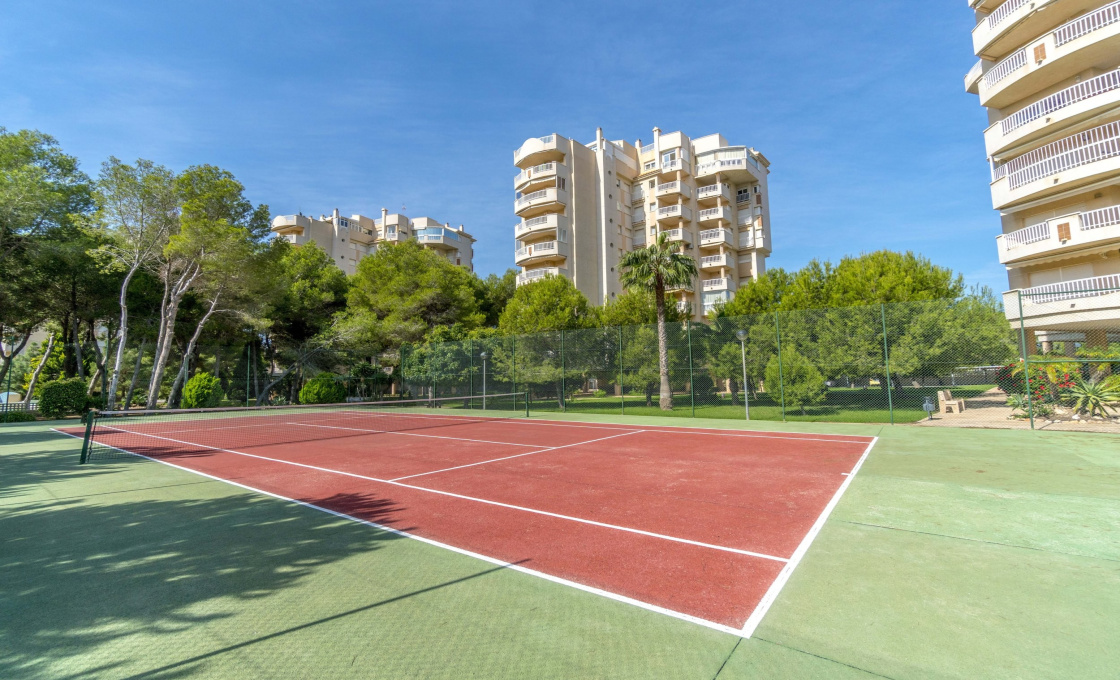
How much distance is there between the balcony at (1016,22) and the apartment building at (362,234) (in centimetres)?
5174

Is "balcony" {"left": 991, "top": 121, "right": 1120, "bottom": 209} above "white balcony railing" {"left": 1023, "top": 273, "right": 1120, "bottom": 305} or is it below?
above

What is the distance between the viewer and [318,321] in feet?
117

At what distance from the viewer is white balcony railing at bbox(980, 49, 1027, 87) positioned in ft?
69.1

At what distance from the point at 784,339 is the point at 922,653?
16.9 meters

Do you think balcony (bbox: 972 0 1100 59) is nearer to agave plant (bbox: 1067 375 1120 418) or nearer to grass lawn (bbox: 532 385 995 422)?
grass lawn (bbox: 532 385 995 422)

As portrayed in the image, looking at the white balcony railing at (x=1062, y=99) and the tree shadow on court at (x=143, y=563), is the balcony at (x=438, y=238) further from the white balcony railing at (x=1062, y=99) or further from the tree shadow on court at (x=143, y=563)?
the tree shadow on court at (x=143, y=563)

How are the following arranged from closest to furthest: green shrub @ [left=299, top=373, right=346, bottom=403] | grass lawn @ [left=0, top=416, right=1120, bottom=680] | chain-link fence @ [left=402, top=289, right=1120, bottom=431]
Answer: grass lawn @ [left=0, top=416, right=1120, bottom=680] < chain-link fence @ [left=402, top=289, right=1120, bottom=431] < green shrub @ [left=299, top=373, right=346, bottom=403]

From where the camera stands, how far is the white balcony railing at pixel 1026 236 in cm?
2033

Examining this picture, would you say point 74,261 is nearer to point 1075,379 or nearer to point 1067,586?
point 1067,586

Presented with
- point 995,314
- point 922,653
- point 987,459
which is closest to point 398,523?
point 922,653

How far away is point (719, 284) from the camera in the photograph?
4344 cm

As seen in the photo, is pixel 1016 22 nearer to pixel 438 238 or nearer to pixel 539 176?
pixel 539 176

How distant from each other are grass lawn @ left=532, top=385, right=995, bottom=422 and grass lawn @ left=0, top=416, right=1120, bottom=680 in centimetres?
1203

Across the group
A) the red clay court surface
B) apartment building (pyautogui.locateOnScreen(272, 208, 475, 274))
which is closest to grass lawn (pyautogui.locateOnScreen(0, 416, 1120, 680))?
the red clay court surface
